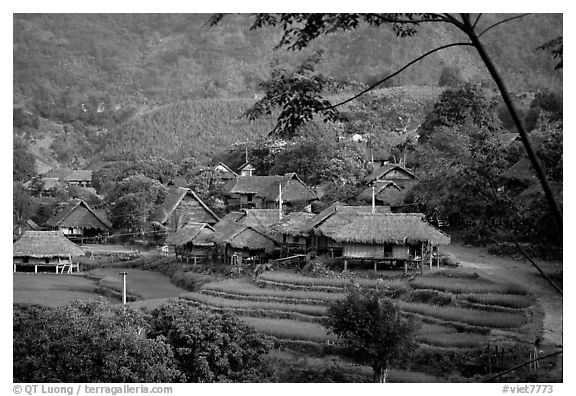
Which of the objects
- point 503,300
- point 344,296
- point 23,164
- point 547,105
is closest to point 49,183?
point 23,164

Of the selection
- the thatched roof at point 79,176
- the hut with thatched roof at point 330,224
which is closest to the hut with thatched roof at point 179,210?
the thatched roof at point 79,176

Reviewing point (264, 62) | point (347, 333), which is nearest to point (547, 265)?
point (347, 333)

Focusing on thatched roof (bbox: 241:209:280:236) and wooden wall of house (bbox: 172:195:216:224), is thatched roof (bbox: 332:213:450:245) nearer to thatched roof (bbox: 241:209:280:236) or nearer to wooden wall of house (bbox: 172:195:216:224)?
thatched roof (bbox: 241:209:280:236)

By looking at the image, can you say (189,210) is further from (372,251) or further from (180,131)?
(372,251)

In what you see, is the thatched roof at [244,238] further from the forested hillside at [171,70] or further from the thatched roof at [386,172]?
the thatched roof at [386,172]

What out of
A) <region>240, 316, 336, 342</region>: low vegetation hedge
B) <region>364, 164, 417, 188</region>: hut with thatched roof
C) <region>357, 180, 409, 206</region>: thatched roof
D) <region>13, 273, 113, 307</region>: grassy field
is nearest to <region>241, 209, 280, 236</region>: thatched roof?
<region>357, 180, 409, 206</region>: thatched roof
